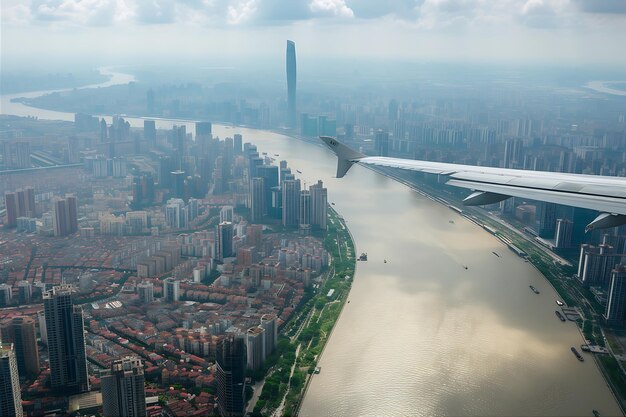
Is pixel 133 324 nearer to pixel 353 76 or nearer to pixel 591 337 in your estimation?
pixel 591 337

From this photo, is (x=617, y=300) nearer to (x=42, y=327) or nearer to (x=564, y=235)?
(x=564, y=235)

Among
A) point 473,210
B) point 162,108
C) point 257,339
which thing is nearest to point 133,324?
point 257,339

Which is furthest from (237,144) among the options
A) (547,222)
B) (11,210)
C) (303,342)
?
(303,342)

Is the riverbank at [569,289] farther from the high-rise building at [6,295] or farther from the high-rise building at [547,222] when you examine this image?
the high-rise building at [6,295]

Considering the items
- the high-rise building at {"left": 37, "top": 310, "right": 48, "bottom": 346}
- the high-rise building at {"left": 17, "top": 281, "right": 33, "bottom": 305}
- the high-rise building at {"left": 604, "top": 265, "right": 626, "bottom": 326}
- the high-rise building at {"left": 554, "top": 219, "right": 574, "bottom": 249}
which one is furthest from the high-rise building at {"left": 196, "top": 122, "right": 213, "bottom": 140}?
the high-rise building at {"left": 604, "top": 265, "right": 626, "bottom": 326}

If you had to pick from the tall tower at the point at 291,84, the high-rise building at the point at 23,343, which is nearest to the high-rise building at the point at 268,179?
the high-rise building at the point at 23,343

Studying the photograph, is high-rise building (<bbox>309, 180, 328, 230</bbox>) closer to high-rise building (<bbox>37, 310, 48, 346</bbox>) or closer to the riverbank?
the riverbank
